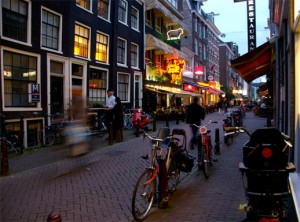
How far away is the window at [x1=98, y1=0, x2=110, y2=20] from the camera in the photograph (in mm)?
18531

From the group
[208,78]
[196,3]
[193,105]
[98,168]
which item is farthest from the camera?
[208,78]

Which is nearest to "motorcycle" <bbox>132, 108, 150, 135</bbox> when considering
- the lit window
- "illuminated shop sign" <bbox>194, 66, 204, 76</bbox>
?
the lit window

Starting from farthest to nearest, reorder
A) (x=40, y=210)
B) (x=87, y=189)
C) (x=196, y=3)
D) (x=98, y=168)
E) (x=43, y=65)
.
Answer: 1. (x=196, y=3)
2. (x=43, y=65)
3. (x=98, y=168)
4. (x=87, y=189)
5. (x=40, y=210)

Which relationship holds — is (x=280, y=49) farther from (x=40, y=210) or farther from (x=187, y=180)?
(x=40, y=210)

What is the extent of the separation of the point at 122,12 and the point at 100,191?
55.2ft

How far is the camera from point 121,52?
822 inches

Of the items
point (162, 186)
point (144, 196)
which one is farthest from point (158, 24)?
point (144, 196)

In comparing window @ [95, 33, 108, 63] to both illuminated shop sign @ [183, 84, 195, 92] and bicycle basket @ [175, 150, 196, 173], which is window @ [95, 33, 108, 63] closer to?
bicycle basket @ [175, 150, 196, 173]

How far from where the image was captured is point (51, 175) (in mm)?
7766

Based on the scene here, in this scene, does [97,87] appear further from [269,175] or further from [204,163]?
[269,175]

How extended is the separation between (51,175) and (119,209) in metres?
3.00

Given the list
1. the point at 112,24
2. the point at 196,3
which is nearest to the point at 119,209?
the point at 112,24

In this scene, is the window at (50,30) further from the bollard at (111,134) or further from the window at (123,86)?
the window at (123,86)

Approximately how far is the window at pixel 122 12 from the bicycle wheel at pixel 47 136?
10425mm
